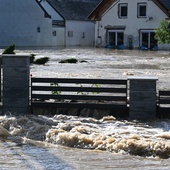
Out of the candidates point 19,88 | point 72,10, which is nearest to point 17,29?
point 72,10

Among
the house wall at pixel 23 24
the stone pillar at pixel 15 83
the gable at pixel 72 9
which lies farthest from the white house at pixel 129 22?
the stone pillar at pixel 15 83

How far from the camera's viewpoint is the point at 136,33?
204 ft

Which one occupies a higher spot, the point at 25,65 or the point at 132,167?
the point at 25,65

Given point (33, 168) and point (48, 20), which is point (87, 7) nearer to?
point (48, 20)

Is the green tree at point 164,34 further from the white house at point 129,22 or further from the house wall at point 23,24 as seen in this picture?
the house wall at point 23,24

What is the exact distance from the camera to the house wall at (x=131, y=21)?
199 ft

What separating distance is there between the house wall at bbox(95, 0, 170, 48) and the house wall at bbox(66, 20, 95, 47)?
608 centimetres

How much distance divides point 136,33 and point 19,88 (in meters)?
48.9

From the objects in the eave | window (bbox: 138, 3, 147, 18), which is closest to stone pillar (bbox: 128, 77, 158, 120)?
window (bbox: 138, 3, 147, 18)

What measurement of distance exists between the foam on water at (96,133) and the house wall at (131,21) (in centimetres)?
4805

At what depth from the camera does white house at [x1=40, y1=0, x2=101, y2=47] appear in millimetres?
70062

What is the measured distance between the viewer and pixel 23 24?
6706 cm

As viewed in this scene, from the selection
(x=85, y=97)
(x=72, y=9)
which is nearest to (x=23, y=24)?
(x=72, y=9)

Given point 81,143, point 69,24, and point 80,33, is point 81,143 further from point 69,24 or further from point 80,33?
point 80,33
